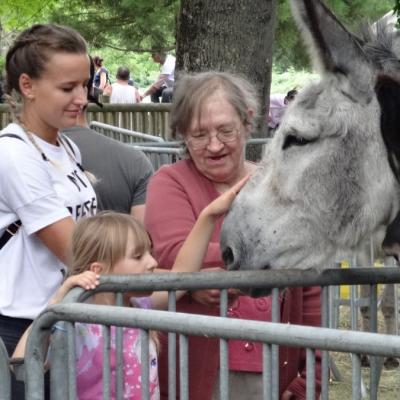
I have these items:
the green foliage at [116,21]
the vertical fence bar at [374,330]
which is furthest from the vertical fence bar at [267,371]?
the green foliage at [116,21]

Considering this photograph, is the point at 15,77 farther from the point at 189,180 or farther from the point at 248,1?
the point at 248,1

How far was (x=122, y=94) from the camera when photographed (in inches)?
922

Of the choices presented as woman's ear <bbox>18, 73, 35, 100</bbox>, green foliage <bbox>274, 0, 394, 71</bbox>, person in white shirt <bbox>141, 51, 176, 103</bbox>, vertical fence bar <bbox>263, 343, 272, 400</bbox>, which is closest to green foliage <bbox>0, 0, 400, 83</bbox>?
green foliage <bbox>274, 0, 394, 71</bbox>

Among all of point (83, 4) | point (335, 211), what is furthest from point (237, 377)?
point (83, 4)

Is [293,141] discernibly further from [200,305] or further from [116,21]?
[116,21]

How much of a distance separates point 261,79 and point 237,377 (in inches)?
212

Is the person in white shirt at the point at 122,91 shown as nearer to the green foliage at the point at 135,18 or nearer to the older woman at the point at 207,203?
the green foliage at the point at 135,18

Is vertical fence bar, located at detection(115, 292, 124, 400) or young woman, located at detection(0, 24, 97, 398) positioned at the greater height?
young woman, located at detection(0, 24, 97, 398)

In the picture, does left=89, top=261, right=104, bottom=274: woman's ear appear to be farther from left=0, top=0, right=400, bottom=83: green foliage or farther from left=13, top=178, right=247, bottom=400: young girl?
left=0, top=0, right=400, bottom=83: green foliage

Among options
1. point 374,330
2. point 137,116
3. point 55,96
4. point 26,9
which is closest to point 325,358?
point 374,330

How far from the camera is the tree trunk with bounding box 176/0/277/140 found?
28.0ft

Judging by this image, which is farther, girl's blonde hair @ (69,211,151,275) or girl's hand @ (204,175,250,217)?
girl's hand @ (204,175,250,217)

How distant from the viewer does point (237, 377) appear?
12.1ft

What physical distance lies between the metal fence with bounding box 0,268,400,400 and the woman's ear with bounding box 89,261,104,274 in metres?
0.34
